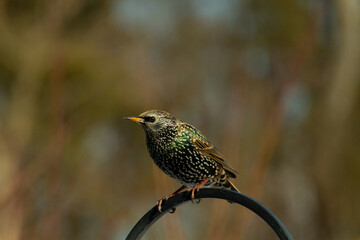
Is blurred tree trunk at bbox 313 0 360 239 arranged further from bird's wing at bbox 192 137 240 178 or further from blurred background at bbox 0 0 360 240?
bird's wing at bbox 192 137 240 178

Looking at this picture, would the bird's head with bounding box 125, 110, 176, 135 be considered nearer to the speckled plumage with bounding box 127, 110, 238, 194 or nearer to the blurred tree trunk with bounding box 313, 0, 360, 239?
the speckled plumage with bounding box 127, 110, 238, 194

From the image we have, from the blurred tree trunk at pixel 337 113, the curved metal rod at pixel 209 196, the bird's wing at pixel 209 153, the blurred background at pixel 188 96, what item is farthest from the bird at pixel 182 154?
the blurred tree trunk at pixel 337 113

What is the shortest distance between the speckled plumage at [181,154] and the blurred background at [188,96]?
18.5ft

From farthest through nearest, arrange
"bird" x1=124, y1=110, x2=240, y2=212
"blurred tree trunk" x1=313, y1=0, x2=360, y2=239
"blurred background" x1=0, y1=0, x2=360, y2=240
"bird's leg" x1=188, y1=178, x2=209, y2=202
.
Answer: "blurred background" x1=0, y1=0, x2=360, y2=240
"blurred tree trunk" x1=313, y1=0, x2=360, y2=239
"bird" x1=124, y1=110, x2=240, y2=212
"bird's leg" x1=188, y1=178, x2=209, y2=202

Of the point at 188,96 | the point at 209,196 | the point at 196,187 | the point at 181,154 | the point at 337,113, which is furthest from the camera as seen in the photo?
the point at 188,96

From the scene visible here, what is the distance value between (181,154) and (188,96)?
31.4 feet

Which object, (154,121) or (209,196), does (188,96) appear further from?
(209,196)

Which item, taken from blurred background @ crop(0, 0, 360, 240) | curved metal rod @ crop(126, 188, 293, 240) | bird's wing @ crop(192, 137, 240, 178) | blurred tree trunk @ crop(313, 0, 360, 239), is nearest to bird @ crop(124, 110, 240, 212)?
bird's wing @ crop(192, 137, 240, 178)

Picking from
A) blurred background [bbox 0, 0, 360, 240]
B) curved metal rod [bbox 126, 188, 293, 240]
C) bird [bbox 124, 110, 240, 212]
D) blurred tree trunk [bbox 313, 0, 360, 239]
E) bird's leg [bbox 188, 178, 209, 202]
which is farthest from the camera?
blurred background [bbox 0, 0, 360, 240]

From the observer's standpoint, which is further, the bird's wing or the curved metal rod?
the bird's wing

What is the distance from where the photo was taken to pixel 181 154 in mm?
3461

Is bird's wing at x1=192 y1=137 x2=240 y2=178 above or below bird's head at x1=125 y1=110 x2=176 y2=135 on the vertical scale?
below

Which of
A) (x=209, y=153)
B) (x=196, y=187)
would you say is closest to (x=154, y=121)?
(x=209, y=153)

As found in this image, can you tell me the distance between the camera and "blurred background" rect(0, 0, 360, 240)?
985 cm
